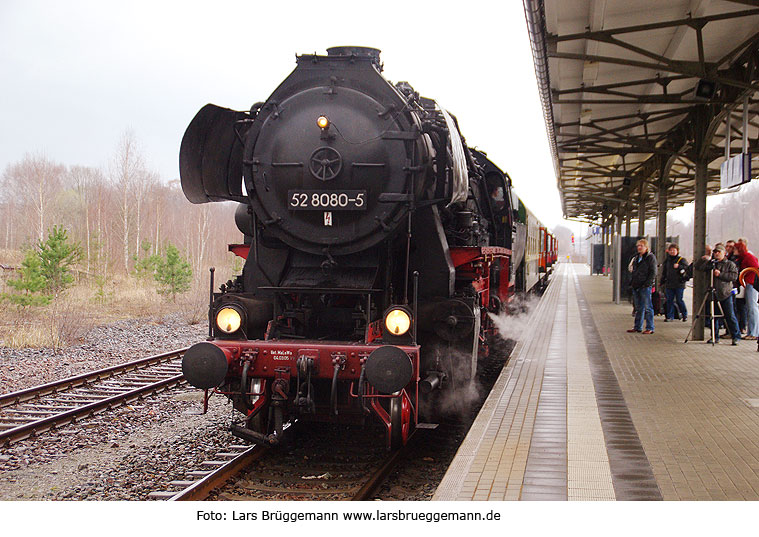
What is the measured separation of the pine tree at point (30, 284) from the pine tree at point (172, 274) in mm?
4986

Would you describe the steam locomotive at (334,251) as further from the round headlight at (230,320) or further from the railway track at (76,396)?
the railway track at (76,396)

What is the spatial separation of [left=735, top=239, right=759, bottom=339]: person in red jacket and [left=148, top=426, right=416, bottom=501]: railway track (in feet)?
27.2

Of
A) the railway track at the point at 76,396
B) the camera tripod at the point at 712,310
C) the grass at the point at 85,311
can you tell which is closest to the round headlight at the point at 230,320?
the railway track at the point at 76,396

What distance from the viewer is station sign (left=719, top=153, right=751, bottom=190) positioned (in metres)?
8.41

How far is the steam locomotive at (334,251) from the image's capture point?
5086 mm

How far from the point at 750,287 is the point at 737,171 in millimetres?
3429

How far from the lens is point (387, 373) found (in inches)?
184

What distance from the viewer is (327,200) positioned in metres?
5.43

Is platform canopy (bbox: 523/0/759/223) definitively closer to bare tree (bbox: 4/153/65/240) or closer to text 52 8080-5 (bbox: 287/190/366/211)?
text 52 8080-5 (bbox: 287/190/366/211)

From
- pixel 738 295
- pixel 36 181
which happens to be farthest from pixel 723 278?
pixel 36 181

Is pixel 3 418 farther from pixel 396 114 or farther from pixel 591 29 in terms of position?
pixel 591 29

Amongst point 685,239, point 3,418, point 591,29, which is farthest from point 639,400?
point 685,239
